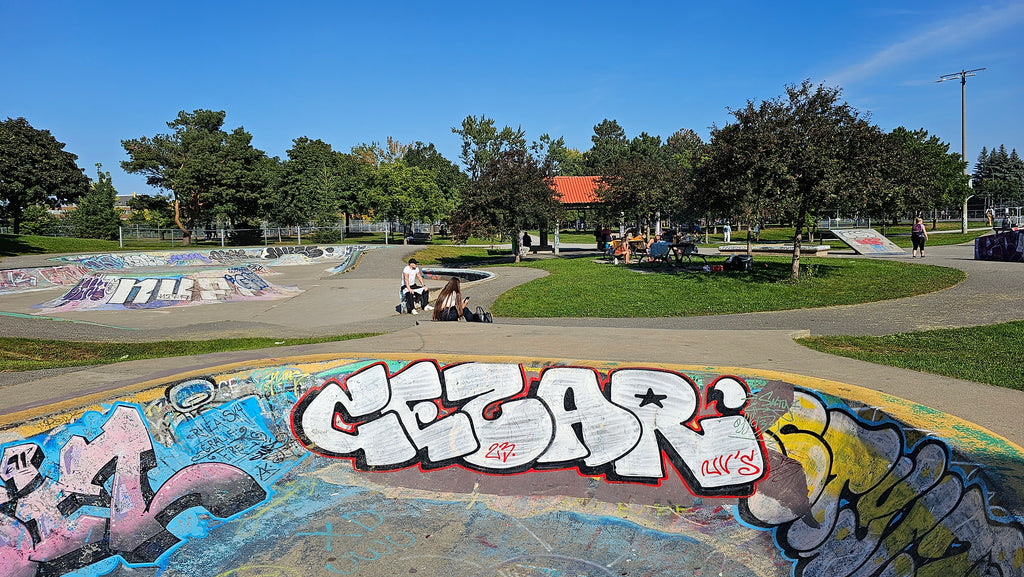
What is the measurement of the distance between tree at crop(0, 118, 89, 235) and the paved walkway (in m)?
31.9

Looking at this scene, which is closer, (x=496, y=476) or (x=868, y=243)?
(x=496, y=476)

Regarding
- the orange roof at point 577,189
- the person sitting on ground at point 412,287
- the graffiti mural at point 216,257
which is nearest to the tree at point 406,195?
the graffiti mural at point 216,257

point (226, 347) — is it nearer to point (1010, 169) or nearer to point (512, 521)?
point (512, 521)

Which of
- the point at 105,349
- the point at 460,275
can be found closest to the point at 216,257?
the point at 460,275

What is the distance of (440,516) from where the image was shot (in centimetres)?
545

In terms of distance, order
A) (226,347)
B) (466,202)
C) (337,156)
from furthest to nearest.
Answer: (337,156) → (466,202) → (226,347)

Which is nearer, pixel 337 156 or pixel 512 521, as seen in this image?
pixel 512 521

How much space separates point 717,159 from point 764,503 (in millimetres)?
14401

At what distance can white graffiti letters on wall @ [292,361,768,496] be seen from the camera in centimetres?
570

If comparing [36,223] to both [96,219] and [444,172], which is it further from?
[444,172]

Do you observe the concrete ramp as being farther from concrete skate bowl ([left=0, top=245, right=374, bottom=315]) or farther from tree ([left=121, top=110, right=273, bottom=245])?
tree ([left=121, top=110, right=273, bottom=245])

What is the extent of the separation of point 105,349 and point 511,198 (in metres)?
19.0

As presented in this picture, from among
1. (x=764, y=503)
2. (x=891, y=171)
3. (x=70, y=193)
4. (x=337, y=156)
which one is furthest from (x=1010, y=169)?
(x=70, y=193)

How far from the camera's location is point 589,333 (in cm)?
995
